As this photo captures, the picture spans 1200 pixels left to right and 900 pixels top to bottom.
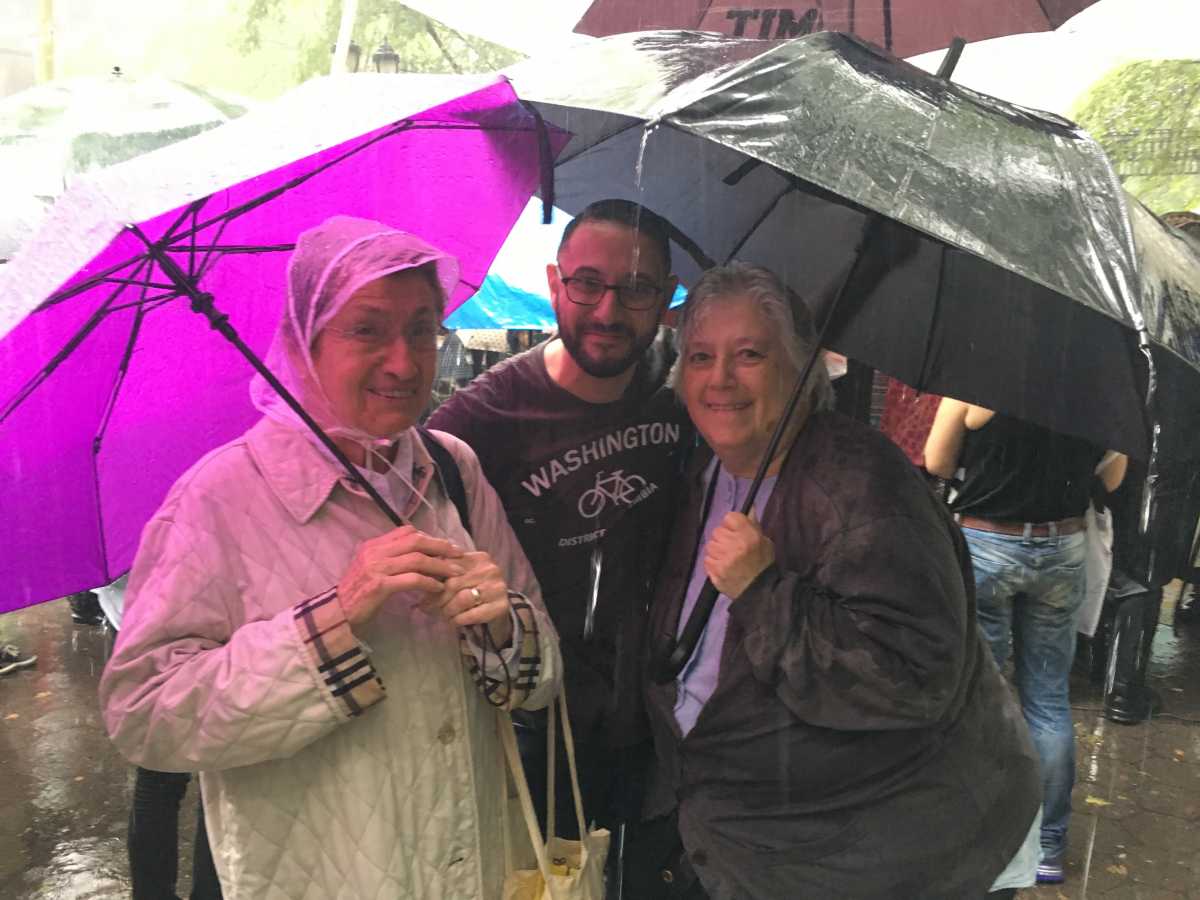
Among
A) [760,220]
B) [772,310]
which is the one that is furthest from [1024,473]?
[772,310]

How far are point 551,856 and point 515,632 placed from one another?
577mm

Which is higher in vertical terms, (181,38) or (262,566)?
(181,38)

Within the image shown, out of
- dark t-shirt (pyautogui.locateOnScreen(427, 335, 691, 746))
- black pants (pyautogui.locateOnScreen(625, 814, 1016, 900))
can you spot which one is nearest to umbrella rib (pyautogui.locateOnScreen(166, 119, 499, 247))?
dark t-shirt (pyautogui.locateOnScreen(427, 335, 691, 746))

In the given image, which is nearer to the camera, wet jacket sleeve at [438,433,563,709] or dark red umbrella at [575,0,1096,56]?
wet jacket sleeve at [438,433,563,709]

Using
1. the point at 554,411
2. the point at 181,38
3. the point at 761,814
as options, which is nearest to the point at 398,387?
the point at 554,411

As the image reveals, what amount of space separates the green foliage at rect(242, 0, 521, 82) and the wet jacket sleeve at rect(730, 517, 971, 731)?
140 cm

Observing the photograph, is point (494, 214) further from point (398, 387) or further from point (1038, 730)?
point (1038, 730)

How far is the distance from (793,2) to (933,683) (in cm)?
192

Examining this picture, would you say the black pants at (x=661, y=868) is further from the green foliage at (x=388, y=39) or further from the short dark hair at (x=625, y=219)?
the green foliage at (x=388, y=39)

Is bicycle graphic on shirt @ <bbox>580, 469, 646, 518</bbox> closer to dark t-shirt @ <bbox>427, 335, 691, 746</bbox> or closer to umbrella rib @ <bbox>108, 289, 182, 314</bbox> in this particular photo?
dark t-shirt @ <bbox>427, 335, 691, 746</bbox>

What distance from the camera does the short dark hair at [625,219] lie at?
8.07ft

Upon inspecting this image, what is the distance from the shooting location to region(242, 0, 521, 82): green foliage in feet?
8.06

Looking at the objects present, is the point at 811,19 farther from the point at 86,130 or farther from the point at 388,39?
the point at 86,130

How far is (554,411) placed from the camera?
8.24 ft
